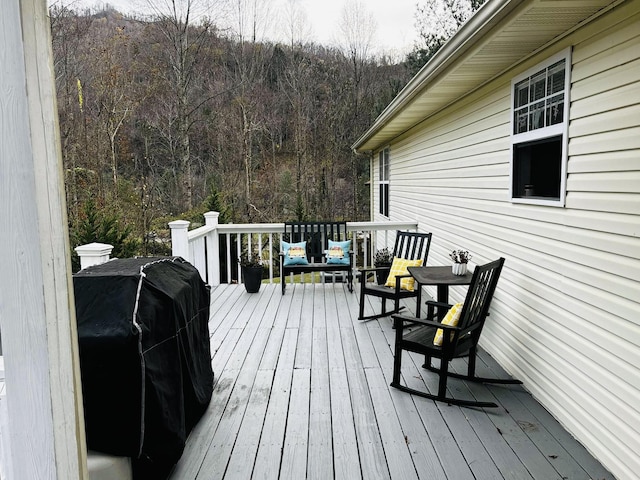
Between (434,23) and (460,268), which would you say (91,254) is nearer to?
(460,268)

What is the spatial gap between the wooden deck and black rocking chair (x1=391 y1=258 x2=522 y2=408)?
0.08 meters

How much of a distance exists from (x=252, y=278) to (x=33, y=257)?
522 centimetres

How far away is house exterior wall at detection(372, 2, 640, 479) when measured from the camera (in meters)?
2.42

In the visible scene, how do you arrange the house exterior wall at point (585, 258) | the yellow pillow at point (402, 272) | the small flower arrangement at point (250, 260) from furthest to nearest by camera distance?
the small flower arrangement at point (250, 260) → the yellow pillow at point (402, 272) → the house exterior wall at point (585, 258)

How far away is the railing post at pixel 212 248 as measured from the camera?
680 cm

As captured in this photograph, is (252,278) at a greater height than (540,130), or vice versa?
(540,130)

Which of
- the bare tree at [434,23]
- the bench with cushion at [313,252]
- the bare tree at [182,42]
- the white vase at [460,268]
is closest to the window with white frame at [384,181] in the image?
the bench with cushion at [313,252]

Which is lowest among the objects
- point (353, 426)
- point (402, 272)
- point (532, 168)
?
point (353, 426)

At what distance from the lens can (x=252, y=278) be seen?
6.56 m

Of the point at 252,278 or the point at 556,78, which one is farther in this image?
the point at 252,278

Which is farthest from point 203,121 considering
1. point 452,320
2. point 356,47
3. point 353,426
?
Result: point 353,426

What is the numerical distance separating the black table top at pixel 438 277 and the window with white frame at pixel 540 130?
2.65 feet

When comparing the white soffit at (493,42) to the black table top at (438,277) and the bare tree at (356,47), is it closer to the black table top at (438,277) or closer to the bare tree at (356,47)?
the black table top at (438,277)

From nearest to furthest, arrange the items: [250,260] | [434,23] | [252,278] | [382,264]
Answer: [382,264] < [252,278] < [250,260] < [434,23]
